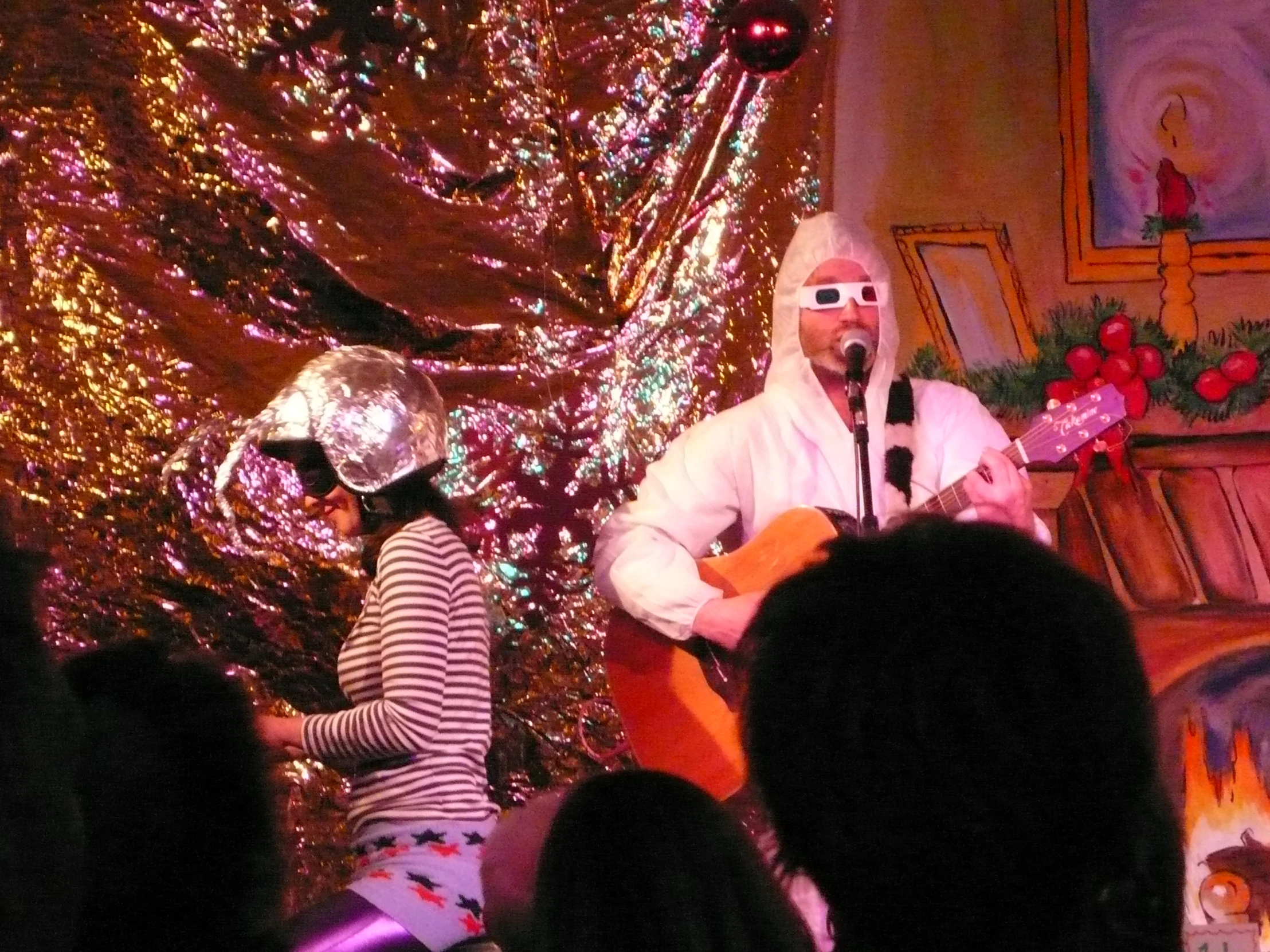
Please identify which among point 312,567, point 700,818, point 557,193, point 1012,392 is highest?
point 557,193

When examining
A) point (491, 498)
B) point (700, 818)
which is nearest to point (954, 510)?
point (491, 498)

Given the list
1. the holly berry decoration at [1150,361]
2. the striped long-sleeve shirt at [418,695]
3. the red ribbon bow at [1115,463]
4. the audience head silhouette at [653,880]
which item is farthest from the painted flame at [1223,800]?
the audience head silhouette at [653,880]

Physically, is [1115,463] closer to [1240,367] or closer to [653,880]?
[1240,367]

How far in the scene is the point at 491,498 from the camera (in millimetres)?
4113

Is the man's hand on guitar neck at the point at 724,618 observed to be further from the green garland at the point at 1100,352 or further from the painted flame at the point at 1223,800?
the painted flame at the point at 1223,800

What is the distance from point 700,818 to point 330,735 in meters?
1.30

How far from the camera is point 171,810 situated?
3.56 ft

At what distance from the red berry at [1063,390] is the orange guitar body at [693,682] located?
1019mm

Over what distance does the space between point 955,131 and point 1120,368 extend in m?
0.74

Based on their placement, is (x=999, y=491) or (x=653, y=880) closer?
(x=653, y=880)

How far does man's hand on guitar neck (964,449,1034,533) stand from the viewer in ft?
10.4

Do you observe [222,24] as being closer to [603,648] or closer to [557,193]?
[557,193]

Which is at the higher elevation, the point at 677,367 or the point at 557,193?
the point at 557,193

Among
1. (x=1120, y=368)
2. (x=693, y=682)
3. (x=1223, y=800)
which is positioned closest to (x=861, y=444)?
(x=693, y=682)
